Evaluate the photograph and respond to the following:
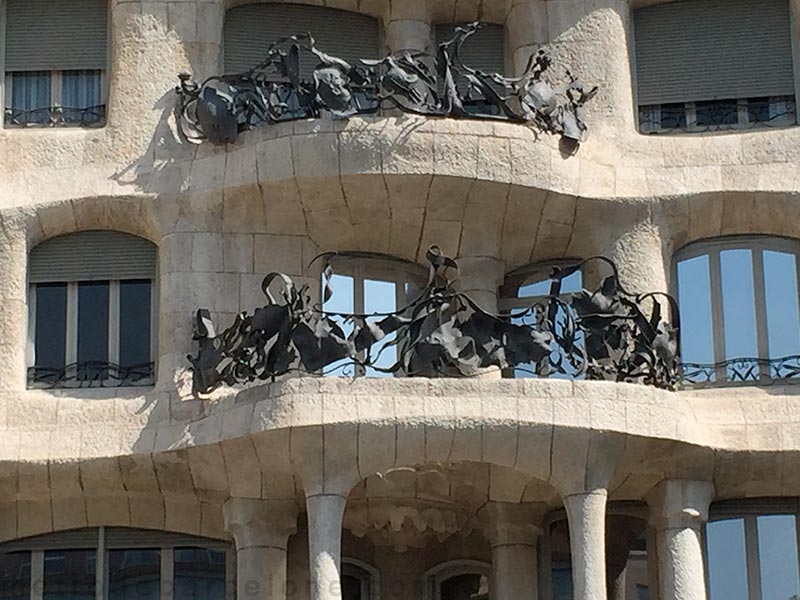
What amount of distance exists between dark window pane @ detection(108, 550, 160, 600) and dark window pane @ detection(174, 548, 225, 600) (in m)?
0.24

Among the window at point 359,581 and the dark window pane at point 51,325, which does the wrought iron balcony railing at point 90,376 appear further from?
the window at point 359,581

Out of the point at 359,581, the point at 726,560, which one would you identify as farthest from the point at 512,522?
the point at 726,560

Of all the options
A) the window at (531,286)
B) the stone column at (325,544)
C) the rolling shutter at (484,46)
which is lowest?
the stone column at (325,544)

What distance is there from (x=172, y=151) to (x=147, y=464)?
375cm

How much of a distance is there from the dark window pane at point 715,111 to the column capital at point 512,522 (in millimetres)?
5041

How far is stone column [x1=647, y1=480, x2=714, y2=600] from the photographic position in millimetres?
27938

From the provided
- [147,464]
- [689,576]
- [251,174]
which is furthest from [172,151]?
[689,576]

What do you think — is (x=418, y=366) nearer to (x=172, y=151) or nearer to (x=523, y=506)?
(x=523, y=506)

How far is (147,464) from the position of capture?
28078mm

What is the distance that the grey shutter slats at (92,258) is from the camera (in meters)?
29.4

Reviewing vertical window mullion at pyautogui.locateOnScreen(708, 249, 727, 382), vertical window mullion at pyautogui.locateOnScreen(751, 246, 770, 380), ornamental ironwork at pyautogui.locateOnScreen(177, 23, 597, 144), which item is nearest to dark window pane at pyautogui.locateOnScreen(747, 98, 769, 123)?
vertical window mullion at pyautogui.locateOnScreen(751, 246, 770, 380)

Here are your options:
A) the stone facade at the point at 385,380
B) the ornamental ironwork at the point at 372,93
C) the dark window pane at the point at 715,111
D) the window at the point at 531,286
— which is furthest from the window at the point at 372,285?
the dark window pane at the point at 715,111

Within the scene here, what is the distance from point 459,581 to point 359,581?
3.83ft

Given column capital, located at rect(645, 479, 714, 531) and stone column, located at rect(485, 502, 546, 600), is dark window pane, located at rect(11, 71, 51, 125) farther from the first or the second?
column capital, located at rect(645, 479, 714, 531)
